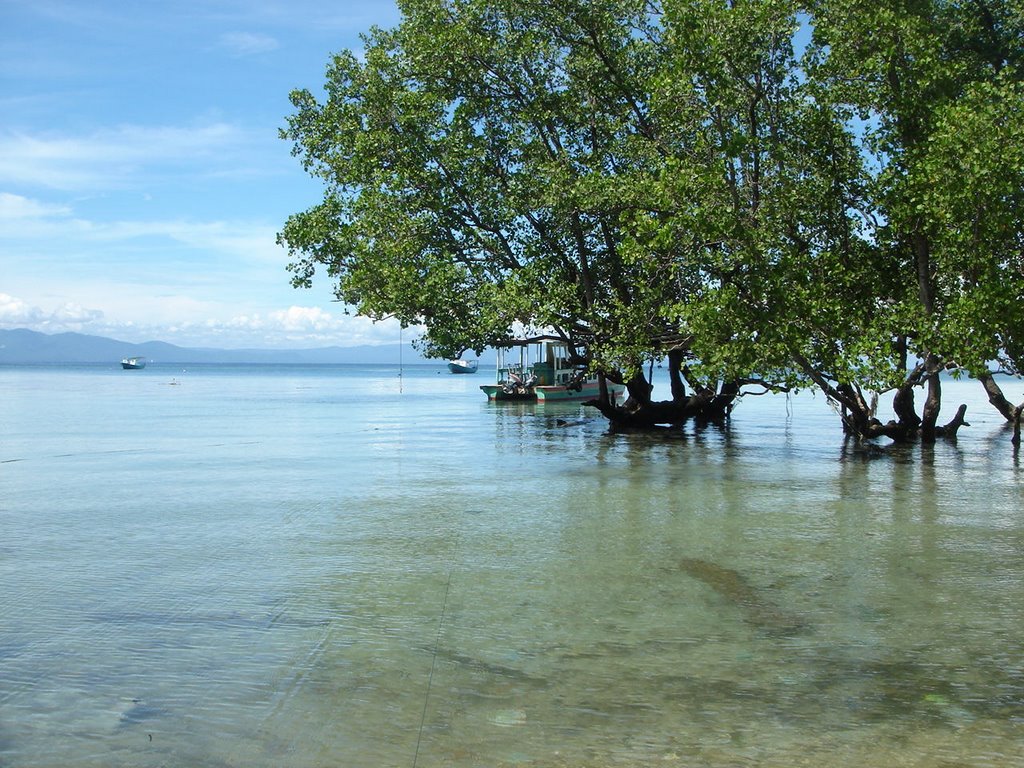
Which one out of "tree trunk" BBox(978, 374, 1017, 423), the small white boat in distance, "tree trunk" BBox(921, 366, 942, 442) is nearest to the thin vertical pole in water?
"tree trunk" BBox(921, 366, 942, 442)

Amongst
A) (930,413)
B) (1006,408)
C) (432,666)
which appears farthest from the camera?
(1006,408)

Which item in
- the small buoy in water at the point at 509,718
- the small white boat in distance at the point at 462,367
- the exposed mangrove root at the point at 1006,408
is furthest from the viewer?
the small white boat in distance at the point at 462,367

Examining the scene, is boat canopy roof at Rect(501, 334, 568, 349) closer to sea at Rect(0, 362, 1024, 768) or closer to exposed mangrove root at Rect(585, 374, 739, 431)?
exposed mangrove root at Rect(585, 374, 739, 431)

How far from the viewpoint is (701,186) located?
20.4 meters

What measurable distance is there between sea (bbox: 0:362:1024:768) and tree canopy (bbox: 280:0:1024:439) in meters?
4.08

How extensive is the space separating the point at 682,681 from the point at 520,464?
50.9ft

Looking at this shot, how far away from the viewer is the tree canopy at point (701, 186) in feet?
64.4

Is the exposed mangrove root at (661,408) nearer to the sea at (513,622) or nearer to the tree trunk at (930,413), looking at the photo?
the tree trunk at (930,413)

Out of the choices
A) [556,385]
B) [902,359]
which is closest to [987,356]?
[902,359]

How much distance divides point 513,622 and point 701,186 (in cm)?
1444

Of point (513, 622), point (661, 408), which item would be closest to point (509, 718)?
point (513, 622)

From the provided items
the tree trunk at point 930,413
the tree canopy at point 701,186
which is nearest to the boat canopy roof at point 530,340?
the tree canopy at point 701,186

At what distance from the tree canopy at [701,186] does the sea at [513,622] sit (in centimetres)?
408

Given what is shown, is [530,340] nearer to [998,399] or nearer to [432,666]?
[998,399]
